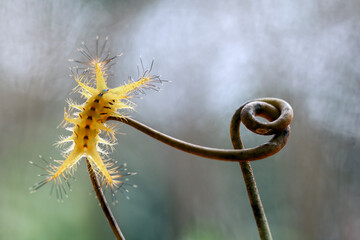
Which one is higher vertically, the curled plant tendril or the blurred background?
the curled plant tendril

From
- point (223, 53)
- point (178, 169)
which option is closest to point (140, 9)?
point (223, 53)

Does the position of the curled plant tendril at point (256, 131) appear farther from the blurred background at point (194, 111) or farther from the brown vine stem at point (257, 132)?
the blurred background at point (194, 111)

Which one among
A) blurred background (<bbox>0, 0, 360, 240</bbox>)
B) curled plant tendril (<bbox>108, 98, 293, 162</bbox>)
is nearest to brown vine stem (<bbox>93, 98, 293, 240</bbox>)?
curled plant tendril (<bbox>108, 98, 293, 162</bbox>)

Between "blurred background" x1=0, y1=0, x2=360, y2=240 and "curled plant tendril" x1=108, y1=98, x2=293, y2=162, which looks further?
"blurred background" x1=0, y1=0, x2=360, y2=240

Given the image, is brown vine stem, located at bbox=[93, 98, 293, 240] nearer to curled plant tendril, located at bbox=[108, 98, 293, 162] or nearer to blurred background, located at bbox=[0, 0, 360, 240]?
curled plant tendril, located at bbox=[108, 98, 293, 162]

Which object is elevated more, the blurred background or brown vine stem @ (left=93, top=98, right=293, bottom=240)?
brown vine stem @ (left=93, top=98, right=293, bottom=240)

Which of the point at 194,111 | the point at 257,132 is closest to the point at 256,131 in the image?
the point at 257,132

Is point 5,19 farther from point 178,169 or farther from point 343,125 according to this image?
point 343,125
